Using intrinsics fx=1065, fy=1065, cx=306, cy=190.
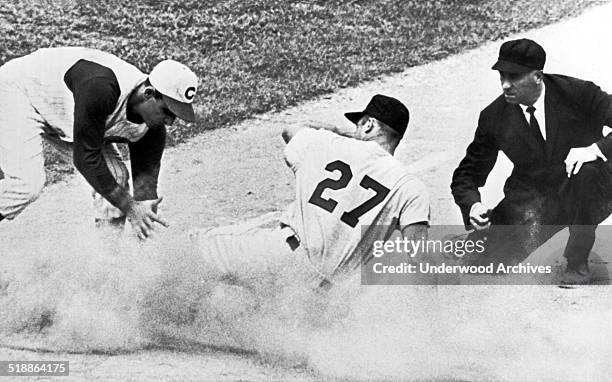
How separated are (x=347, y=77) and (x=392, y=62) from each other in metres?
0.33

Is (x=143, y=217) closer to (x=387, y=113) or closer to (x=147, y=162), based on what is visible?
(x=147, y=162)

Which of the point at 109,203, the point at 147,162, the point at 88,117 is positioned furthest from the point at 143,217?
the point at 88,117

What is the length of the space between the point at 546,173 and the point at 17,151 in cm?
340

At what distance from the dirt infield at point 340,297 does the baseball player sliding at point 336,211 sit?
182mm

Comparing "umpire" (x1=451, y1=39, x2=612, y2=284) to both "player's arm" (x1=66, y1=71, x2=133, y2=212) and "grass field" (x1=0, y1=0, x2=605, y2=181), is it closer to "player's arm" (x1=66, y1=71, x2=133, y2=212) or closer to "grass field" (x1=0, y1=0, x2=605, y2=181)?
"grass field" (x1=0, y1=0, x2=605, y2=181)

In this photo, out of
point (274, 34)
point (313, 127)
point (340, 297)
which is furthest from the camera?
point (274, 34)

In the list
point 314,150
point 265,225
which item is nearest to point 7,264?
point 265,225

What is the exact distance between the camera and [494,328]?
6.84 meters

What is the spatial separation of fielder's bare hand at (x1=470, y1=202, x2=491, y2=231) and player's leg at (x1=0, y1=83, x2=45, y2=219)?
2791 mm

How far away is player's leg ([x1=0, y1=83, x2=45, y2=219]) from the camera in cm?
675

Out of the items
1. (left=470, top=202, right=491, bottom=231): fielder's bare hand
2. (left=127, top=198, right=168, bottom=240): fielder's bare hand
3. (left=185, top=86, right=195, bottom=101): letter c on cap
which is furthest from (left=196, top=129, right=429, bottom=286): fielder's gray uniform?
(left=185, top=86, right=195, bottom=101): letter c on cap

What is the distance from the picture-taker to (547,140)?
22.6 ft

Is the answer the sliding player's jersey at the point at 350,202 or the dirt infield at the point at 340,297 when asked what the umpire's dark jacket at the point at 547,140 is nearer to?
the dirt infield at the point at 340,297

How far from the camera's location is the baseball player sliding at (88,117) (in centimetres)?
666
